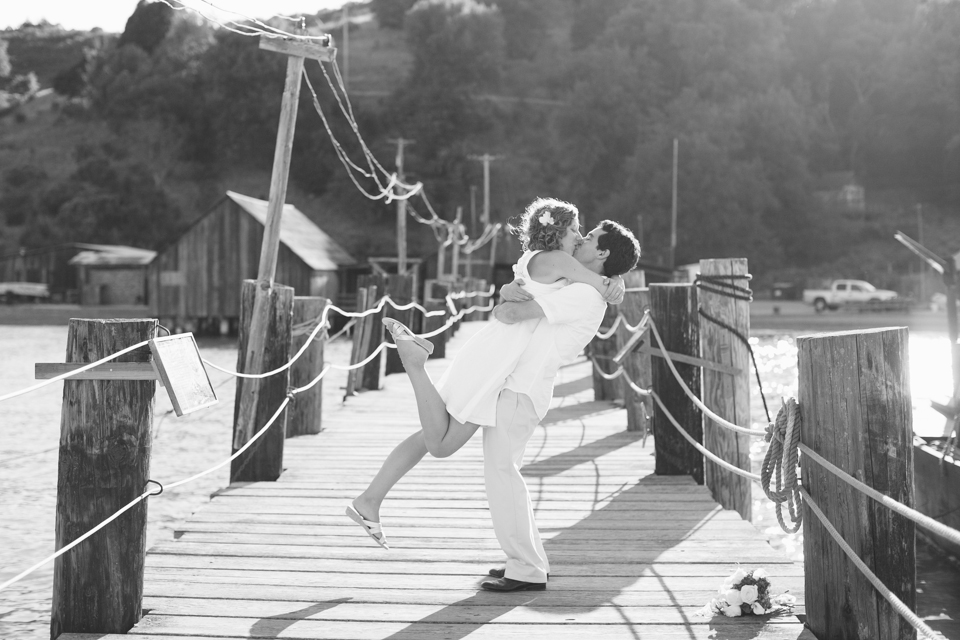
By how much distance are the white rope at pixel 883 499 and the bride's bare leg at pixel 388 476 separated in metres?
1.60

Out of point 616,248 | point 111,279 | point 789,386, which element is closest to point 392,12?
point 111,279

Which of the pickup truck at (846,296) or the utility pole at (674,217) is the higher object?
the utility pole at (674,217)

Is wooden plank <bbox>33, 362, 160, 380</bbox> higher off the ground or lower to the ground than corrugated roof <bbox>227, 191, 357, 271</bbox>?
lower

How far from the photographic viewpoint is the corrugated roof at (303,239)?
37.1 meters

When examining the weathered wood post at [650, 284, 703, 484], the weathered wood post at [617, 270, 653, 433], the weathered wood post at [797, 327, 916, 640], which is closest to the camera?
the weathered wood post at [797, 327, 916, 640]

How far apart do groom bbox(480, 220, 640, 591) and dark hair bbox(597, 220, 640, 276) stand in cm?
15

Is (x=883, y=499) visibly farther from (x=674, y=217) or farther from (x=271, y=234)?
(x=674, y=217)

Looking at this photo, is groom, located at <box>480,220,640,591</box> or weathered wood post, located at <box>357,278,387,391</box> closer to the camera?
groom, located at <box>480,220,640,591</box>

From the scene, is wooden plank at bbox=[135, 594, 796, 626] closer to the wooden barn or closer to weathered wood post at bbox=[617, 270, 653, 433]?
weathered wood post at bbox=[617, 270, 653, 433]

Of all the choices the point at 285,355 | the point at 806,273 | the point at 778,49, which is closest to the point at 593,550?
the point at 285,355

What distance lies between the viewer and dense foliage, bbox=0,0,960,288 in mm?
71188

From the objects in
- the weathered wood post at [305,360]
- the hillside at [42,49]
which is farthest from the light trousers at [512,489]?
the hillside at [42,49]

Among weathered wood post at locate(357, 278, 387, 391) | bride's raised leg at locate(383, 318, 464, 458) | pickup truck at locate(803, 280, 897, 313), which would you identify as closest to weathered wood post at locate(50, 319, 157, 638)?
bride's raised leg at locate(383, 318, 464, 458)

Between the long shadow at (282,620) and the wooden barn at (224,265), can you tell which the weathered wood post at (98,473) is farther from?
the wooden barn at (224,265)
